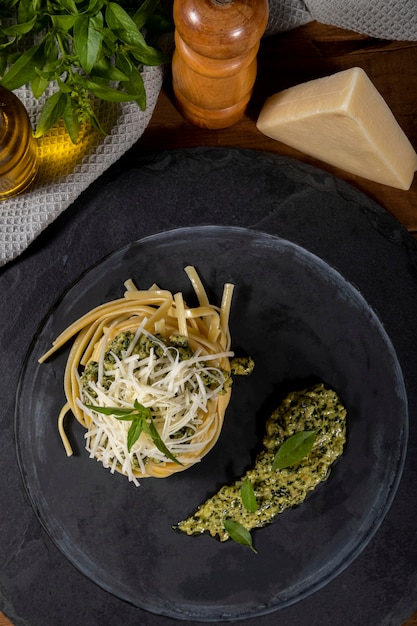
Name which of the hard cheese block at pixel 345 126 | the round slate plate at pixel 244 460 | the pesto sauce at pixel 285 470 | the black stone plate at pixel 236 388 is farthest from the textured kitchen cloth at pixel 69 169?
the pesto sauce at pixel 285 470

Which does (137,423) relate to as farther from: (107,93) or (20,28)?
(20,28)

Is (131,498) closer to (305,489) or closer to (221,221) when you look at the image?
Result: (305,489)

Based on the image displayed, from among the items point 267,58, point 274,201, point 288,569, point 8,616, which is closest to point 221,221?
point 274,201

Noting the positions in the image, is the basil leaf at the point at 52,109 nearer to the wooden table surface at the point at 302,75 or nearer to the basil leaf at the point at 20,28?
the basil leaf at the point at 20,28

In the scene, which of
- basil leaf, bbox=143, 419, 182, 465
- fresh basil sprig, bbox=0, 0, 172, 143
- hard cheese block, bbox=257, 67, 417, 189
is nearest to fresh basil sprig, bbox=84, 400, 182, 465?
basil leaf, bbox=143, 419, 182, 465

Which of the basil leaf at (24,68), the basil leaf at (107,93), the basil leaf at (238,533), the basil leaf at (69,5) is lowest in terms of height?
the basil leaf at (238,533)

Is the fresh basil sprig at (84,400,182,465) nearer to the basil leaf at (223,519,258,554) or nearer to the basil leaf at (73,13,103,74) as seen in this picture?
the basil leaf at (223,519,258,554)

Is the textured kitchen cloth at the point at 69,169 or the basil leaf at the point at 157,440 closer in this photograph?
the basil leaf at the point at 157,440
